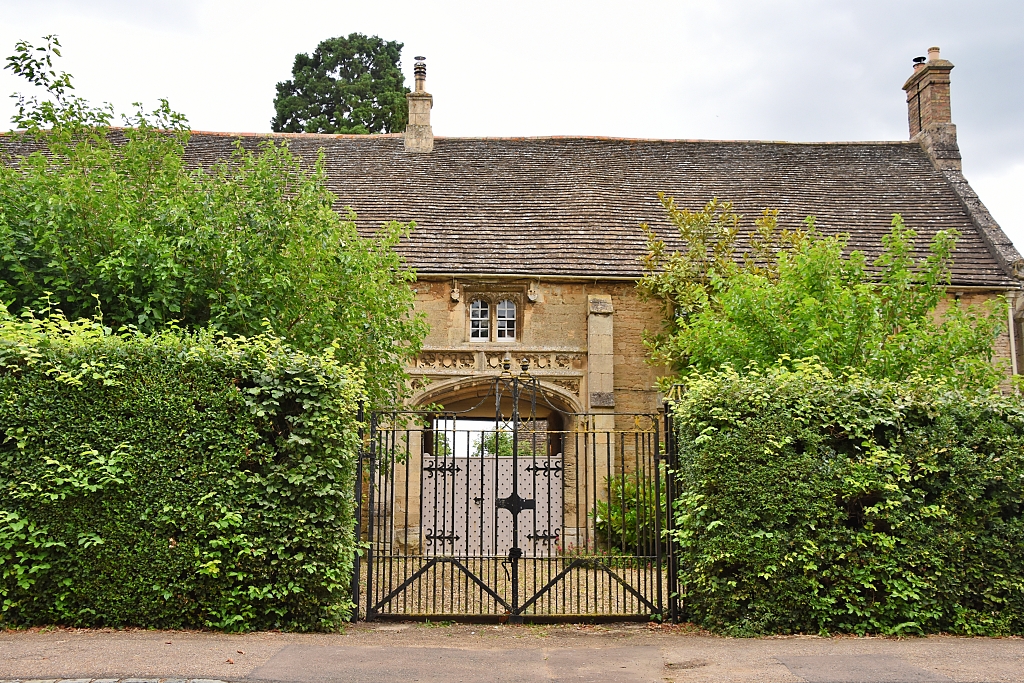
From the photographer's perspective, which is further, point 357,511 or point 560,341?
point 560,341

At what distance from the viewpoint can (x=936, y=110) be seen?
845 inches

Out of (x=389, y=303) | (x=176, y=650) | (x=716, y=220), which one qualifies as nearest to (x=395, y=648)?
(x=176, y=650)

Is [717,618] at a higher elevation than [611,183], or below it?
below

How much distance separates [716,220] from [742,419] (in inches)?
356

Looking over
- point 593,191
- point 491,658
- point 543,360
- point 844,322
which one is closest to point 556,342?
point 543,360

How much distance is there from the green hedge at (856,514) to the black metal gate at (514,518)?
0.85 m

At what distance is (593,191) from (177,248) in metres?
11.9

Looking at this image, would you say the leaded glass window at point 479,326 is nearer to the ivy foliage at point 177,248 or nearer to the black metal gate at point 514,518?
the black metal gate at point 514,518

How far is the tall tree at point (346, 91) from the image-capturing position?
3316cm

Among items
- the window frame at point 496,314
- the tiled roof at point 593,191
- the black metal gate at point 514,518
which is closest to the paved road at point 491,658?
the black metal gate at point 514,518

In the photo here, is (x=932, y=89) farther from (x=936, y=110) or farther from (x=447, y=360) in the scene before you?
(x=447, y=360)

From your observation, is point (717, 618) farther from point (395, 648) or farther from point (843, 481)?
point (395, 648)

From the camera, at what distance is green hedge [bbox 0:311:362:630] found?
7777mm

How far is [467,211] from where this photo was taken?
18719 millimetres
